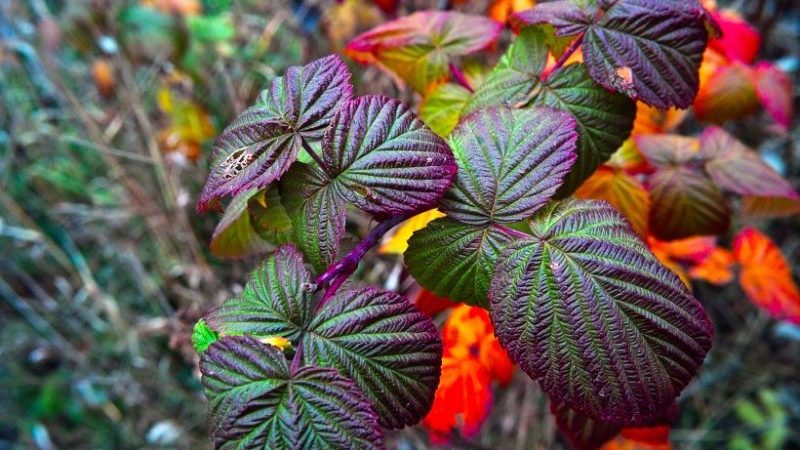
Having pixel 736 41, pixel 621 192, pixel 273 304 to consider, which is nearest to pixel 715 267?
pixel 736 41

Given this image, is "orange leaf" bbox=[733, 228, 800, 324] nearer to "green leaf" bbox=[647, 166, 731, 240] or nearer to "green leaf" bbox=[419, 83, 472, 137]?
"green leaf" bbox=[647, 166, 731, 240]

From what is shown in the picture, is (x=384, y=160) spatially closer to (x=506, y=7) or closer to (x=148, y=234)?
(x=506, y=7)

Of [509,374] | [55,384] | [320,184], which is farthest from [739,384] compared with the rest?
[55,384]

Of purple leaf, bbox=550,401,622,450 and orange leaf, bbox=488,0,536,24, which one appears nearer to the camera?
purple leaf, bbox=550,401,622,450

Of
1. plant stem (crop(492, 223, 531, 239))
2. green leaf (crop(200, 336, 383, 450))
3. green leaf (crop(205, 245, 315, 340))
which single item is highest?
plant stem (crop(492, 223, 531, 239))

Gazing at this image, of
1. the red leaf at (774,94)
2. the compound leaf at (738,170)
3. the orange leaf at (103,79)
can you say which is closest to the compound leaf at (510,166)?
the compound leaf at (738,170)

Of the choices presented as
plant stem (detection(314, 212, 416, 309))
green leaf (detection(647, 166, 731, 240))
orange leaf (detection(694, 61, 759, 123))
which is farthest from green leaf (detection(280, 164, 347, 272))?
orange leaf (detection(694, 61, 759, 123))

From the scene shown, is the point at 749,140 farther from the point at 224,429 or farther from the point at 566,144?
the point at 224,429
